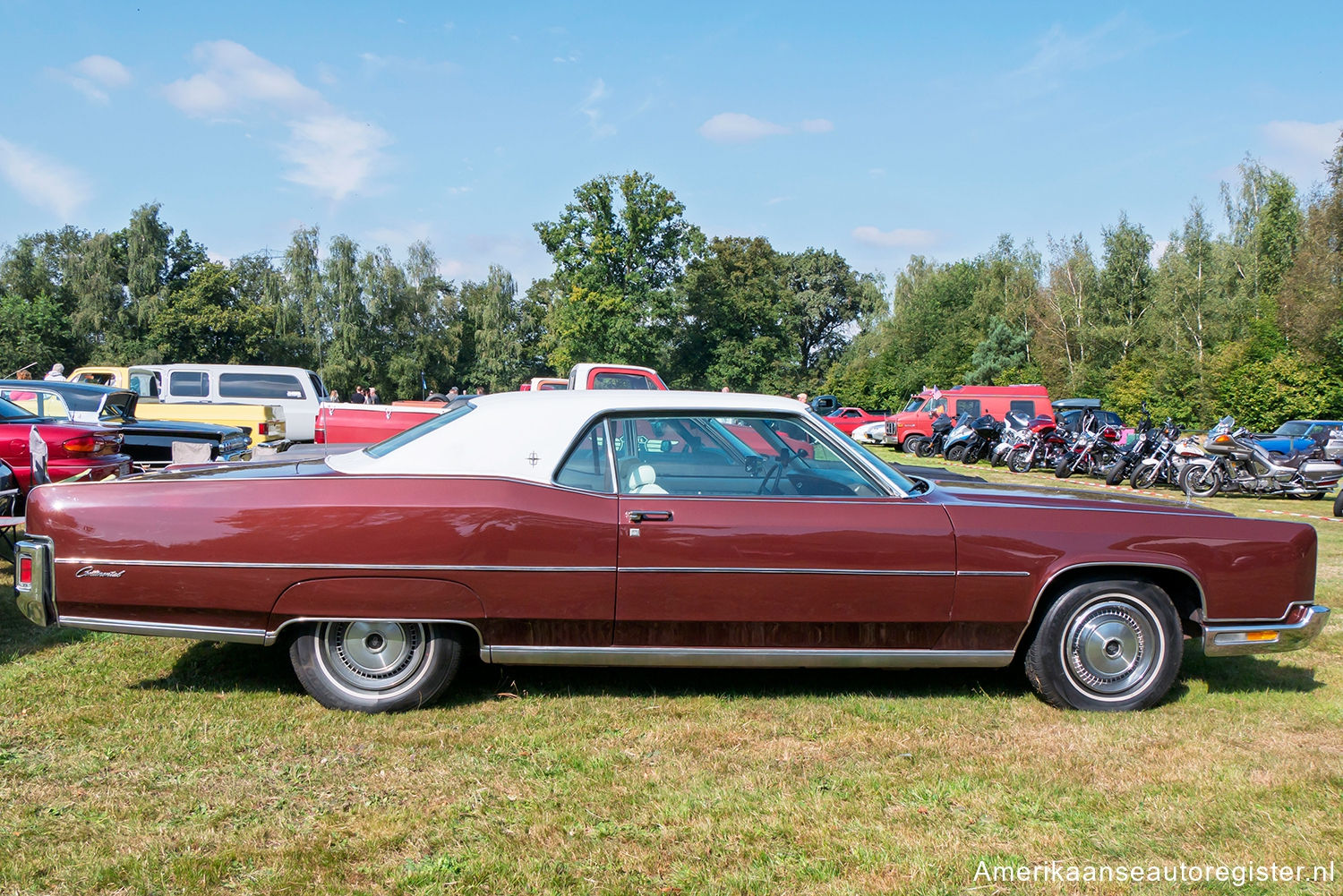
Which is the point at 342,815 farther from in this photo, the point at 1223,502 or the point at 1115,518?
the point at 1223,502

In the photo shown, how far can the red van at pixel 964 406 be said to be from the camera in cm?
2633

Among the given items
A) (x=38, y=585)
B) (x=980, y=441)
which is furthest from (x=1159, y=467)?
(x=38, y=585)

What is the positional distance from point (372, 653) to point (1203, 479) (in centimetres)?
1575

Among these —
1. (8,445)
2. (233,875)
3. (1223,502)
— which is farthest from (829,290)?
(233,875)

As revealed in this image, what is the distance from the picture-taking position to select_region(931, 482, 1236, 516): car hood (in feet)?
14.4

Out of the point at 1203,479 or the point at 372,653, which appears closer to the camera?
the point at 372,653

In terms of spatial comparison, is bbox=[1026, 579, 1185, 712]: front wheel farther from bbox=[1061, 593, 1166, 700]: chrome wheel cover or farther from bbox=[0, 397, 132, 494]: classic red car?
bbox=[0, 397, 132, 494]: classic red car

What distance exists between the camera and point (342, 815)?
308cm

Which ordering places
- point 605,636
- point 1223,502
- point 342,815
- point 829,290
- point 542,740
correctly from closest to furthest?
point 342,815 → point 542,740 → point 605,636 → point 1223,502 → point 829,290

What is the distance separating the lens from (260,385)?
53.3ft

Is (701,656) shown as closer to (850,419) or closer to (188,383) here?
(188,383)

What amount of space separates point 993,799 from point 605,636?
1.66m

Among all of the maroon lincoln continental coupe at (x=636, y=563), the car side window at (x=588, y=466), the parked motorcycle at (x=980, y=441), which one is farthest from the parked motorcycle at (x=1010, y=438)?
the car side window at (x=588, y=466)

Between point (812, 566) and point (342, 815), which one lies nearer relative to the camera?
point (342, 815)
